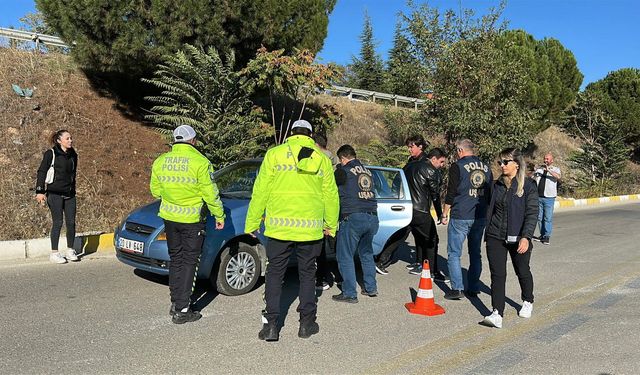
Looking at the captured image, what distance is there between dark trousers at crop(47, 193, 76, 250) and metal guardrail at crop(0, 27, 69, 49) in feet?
33.0

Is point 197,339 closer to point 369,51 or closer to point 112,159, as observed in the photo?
point 112,159

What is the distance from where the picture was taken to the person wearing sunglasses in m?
5.00

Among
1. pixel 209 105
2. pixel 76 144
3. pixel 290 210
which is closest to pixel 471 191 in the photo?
pixel 290 210

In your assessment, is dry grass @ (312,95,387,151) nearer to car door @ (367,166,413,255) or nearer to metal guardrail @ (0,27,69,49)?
metal guardrail @ (0,27,69,49)

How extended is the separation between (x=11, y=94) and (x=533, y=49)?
91.2ft

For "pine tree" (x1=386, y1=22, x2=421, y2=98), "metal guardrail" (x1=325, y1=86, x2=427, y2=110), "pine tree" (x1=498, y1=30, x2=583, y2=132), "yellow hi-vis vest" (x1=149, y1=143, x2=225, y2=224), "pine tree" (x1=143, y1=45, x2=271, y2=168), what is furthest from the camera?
"pine tree" (x1=498, y1=30, x2=583, y2=132)

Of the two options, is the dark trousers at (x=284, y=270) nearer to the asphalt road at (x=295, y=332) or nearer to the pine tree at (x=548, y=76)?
the asphalt road at (x=295, y=332)

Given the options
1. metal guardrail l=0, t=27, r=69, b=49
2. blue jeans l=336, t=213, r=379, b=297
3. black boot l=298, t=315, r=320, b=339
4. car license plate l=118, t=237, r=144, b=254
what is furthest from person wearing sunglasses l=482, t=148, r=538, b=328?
metal guardrail l=0, t=27, r=69, b=49

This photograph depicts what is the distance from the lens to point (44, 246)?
7.67 meters

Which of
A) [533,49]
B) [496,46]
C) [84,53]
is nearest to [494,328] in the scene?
[84,53]

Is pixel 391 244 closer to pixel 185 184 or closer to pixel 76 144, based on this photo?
pixel 185 184

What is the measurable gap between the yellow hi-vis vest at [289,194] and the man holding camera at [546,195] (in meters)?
7.64

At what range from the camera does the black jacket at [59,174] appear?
23.1 ft

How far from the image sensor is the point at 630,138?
38.5 meters
